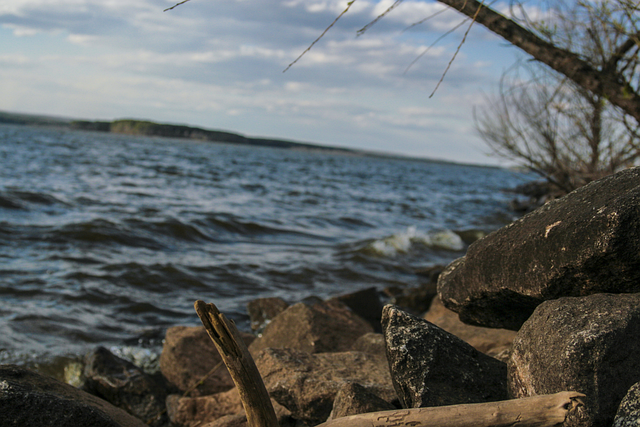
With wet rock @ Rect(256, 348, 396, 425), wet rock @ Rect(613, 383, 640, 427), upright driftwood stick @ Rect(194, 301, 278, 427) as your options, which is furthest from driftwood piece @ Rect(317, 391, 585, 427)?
wet rock @ Rect(256, 348, 396, 425)

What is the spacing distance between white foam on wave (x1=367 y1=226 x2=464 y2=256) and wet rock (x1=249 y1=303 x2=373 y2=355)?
267 inches

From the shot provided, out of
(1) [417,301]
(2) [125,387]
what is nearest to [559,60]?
(1) [417,301]

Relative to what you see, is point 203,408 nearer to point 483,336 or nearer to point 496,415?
point 483,336

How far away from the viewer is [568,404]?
2.04 metres

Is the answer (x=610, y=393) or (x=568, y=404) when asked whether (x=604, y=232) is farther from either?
(x=568, y=404)

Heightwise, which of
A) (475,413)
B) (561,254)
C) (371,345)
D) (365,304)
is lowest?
(365,304)

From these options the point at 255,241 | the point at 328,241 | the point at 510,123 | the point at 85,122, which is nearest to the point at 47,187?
the point at 255,241

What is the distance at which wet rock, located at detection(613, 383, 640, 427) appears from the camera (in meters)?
1.98

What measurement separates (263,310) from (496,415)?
5.76 metres

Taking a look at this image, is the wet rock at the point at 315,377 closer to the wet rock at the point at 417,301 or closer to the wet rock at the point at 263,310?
the wet rock at the point at 263,310

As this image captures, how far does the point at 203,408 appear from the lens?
4.61m

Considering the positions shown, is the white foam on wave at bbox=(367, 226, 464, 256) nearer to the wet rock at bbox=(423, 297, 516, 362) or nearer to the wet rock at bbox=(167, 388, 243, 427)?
the wet rock at bbox=(423, 297, 516, 362)

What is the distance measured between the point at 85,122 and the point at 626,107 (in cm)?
13696

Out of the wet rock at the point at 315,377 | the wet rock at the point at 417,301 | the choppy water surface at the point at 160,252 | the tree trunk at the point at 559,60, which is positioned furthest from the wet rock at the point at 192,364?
the tree trunk at the point at 559,60
